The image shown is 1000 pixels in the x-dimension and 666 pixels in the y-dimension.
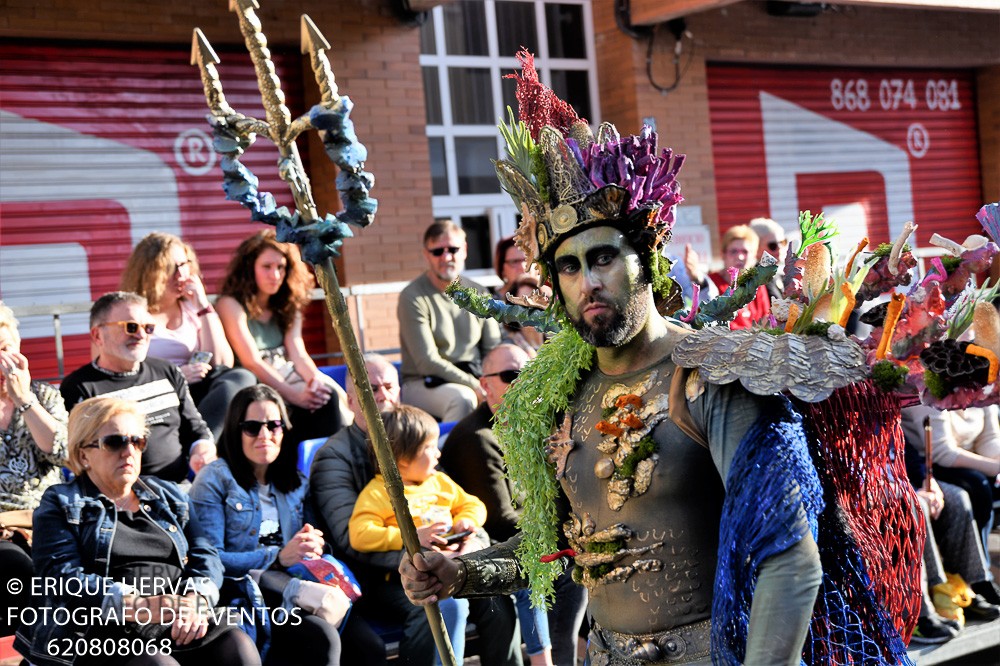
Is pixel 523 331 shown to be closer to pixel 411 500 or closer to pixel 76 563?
pixel 411 500

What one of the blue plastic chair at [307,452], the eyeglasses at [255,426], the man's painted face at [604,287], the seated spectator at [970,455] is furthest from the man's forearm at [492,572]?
the seated spectator at [970,455]

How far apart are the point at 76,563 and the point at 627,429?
112 inches

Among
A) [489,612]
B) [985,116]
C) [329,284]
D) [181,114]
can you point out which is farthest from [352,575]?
[985,116]

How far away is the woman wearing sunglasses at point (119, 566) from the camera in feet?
16.2

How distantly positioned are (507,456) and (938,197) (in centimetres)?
1436

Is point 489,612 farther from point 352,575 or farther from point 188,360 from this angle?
point 188,360

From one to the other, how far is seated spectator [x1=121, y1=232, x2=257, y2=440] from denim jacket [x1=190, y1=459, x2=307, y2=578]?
124 cm

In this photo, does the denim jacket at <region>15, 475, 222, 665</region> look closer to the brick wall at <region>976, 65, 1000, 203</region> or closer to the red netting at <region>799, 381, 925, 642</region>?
the red netting at <region>799, 381, 925, 642</region>

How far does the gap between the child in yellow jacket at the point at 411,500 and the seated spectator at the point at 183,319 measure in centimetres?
137

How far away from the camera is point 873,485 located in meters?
2.98

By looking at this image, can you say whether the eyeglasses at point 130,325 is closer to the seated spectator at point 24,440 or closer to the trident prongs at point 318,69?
the seated spectator at point 24,440

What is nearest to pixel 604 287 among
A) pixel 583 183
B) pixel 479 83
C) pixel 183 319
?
pixel 583 183

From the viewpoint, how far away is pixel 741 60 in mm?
14266

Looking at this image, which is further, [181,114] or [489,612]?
[181,114]
